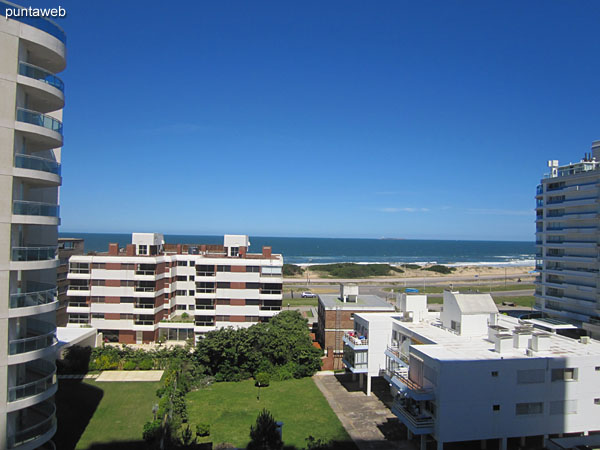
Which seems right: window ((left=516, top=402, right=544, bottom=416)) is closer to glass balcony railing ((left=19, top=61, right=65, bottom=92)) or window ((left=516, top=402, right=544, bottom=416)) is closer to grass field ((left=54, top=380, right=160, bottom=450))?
grass field ((left=54, top=380, right=160, bottom=450))

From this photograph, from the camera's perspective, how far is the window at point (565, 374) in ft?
66.7

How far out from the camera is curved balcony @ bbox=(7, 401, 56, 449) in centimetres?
1464

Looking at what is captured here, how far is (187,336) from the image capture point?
39.4 meters

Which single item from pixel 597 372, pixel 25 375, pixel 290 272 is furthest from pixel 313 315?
pixel 290 272

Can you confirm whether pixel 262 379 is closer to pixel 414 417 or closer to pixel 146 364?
pixel 146 364

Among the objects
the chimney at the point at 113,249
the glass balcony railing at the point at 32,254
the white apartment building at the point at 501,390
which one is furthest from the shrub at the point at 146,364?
the white apartment building at the point at 501,390

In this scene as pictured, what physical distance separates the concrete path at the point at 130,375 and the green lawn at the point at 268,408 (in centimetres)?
429

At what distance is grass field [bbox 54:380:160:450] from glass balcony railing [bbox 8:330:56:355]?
23.4ft

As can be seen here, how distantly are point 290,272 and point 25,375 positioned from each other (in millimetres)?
92779

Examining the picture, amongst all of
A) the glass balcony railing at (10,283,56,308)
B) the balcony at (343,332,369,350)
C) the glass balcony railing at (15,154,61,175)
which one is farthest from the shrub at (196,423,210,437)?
A: the glass balcony railing at (15,154,61,175)

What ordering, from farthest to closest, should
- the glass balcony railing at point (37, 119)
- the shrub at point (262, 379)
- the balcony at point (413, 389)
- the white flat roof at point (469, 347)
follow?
the shrub at point (262, 379) < the white flat roof at point (469, 347) < the balcony at point (413, 389) < the glass balcony railing at point (37, 119)

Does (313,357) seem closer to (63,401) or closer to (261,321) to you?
(261,321)

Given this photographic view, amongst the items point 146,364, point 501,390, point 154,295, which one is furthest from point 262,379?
point 501,390

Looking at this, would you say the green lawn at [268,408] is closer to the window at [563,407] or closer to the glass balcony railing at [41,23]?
the window at [563,407]
